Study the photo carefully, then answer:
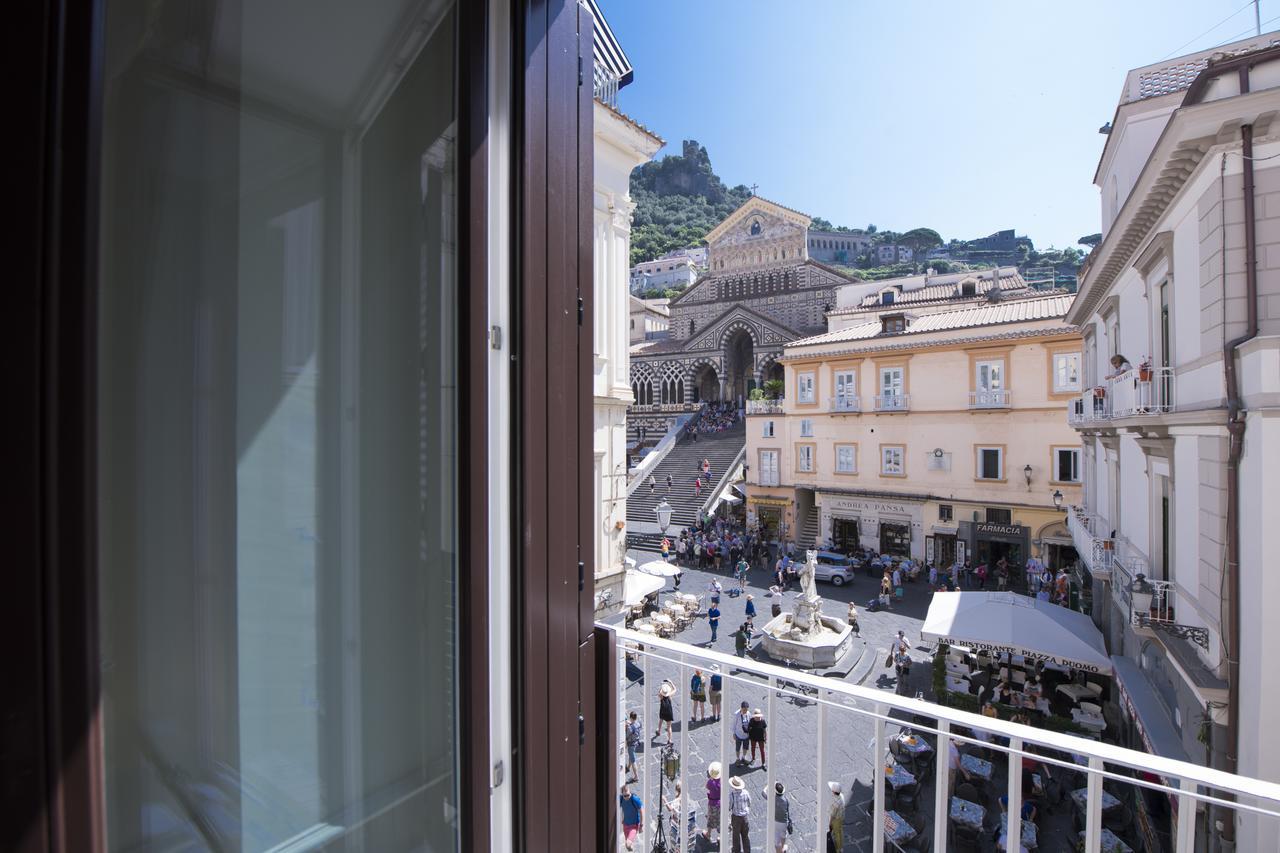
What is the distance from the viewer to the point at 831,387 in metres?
23.1

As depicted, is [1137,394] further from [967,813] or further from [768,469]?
[768,469]

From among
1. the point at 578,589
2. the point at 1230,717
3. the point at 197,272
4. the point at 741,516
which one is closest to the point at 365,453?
the point at 197,272

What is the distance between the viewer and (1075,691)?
1045 centimetres

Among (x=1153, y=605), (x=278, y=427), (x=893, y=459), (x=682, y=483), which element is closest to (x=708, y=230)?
(x=682, y=483)

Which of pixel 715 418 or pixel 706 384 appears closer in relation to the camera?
pixel 715 418

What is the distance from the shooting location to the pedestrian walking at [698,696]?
8945mm

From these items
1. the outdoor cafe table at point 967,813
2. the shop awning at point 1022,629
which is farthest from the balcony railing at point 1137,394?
the outdoor cafe table at point 967,813

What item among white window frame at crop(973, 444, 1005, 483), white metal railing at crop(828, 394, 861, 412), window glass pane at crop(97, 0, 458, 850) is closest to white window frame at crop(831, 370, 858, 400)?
white metal railing at crop(828, 394, 861, 412)

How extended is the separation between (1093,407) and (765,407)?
13.1 metres

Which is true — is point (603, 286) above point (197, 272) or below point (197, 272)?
above

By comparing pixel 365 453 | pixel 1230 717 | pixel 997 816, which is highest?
pixel 365 453

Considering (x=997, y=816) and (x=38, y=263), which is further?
(x=997, y=816)

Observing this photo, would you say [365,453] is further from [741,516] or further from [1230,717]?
[741,516]

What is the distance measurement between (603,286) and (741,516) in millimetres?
17895
